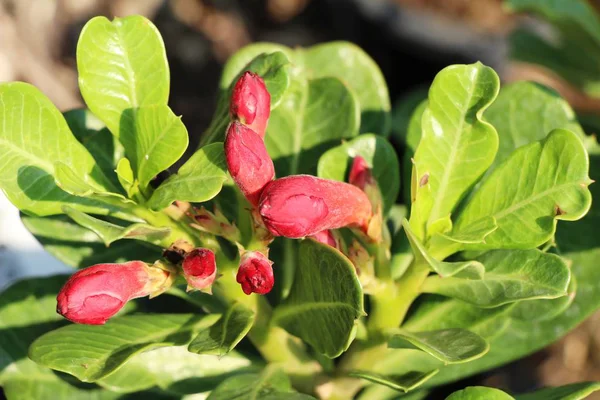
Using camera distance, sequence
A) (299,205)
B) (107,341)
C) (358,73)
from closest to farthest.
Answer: (299,205) → (107,341) → (358,73)

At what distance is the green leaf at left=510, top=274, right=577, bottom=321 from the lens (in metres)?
1.41

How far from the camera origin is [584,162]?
45.8 inches

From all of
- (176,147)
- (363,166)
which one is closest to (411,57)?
(363,166)

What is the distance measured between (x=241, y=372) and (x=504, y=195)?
0.63m

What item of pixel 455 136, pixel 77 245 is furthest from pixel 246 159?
pixel 77 245

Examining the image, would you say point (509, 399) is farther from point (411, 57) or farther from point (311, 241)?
point (411, 57)

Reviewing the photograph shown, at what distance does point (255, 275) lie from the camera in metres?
1.13

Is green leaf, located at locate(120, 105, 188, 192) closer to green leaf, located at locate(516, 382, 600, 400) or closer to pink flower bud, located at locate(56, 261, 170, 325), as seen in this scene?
pink flower bud, located at locate(56, 261, 170, 325)

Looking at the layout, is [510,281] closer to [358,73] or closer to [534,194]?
[534,194]

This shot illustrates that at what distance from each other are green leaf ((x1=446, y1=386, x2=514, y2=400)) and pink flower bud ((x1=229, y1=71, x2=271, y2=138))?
534mm

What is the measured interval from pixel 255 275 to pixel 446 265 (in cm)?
29

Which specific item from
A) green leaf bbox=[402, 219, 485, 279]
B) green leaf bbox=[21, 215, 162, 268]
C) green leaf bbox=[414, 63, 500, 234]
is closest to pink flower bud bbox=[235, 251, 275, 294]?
green leaf bbox=[402, 219, 485, 279]

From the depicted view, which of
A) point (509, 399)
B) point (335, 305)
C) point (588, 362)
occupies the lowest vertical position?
point (588, 362)

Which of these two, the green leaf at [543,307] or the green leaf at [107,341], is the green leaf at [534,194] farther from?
the green leaf at [107,341]
